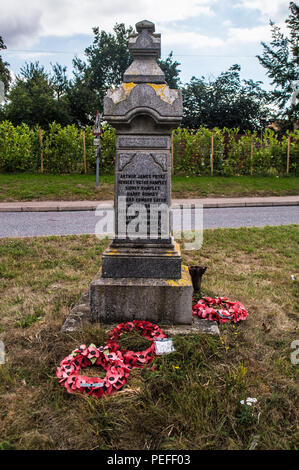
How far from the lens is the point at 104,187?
46.4ft

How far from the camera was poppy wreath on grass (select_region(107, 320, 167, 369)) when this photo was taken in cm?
288

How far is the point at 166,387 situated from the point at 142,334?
29.1 inches

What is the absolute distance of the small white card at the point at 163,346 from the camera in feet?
9.69

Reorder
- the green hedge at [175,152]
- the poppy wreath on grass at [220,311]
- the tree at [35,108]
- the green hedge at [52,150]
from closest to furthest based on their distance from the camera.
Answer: the poppy wreath on grass at [220,311]
the green hedge at [52,150]
the green hedge at [175,152]
the tree at [35,108]

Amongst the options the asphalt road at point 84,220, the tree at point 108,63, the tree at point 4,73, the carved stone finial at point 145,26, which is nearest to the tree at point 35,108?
the tree at point 4,73

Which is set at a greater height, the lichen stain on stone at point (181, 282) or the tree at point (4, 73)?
the tree at point (4, 73)

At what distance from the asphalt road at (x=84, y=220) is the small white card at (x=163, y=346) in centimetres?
490

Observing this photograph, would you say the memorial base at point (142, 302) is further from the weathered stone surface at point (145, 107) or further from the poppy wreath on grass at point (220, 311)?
the weathered stone surface at point (145, 107)

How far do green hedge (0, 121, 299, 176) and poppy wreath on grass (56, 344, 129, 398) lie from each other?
14960mm

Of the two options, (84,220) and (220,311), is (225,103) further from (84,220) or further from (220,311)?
(220,311)

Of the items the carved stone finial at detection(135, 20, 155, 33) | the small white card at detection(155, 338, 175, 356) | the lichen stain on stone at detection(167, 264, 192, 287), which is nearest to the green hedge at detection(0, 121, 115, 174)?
the carved stone finial at detection(135, 20, 155, 33)

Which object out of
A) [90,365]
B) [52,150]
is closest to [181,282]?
[90,365]

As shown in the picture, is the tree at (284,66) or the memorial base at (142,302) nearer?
the memorial base at (142,302)

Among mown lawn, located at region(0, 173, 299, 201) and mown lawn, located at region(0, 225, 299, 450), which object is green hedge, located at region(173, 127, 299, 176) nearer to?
mown lawn, located at region(0, 173, 299, 201)
